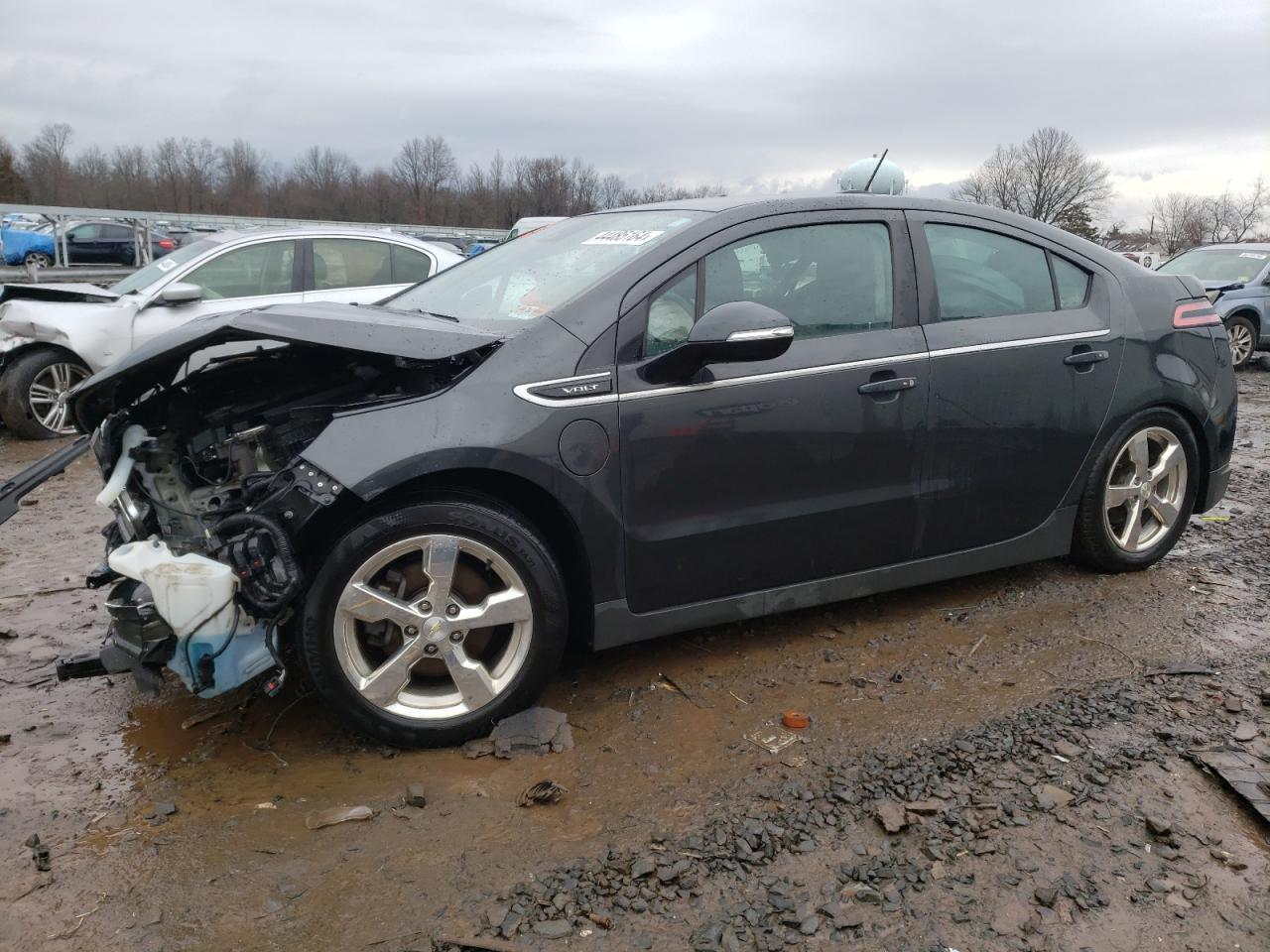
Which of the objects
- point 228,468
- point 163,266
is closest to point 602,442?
point 228,468

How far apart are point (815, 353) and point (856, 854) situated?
→ 170 centimetres

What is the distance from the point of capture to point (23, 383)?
7.83 metres

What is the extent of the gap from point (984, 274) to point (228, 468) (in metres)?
2.98

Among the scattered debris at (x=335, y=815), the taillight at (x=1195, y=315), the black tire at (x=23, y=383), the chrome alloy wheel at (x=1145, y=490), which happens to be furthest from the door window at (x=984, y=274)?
the black tire at (x=23, y=383)

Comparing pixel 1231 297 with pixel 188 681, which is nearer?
pixel 188 681

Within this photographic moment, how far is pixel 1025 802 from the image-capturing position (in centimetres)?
269

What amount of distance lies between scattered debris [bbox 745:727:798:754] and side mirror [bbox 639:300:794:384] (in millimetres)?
1200

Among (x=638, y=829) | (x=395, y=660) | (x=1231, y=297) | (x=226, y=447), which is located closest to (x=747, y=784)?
(x=638, y=829)

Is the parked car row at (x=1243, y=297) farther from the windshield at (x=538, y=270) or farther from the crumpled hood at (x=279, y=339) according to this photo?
the crumpled hood at (x=279, y=339)

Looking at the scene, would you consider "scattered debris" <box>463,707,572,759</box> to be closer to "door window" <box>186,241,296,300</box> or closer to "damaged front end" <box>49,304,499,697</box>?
"damaged front end" <box>49,304,499,697</box>

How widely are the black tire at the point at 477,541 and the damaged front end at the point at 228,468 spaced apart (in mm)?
93

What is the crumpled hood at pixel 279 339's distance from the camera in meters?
2.89

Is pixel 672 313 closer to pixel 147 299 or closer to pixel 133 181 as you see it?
pixel 147 299

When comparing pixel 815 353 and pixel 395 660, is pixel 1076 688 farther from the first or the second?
pixel 395 660
